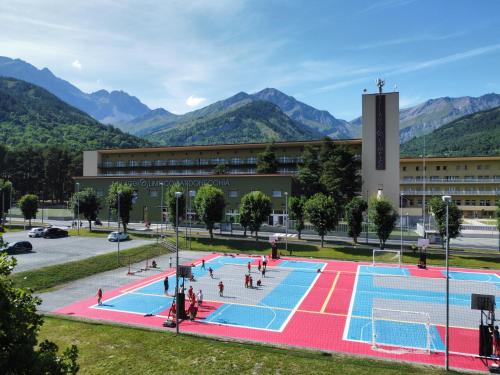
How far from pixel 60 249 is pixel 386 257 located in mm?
42073

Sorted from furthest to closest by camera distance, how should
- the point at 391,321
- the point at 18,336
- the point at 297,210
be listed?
the point at 297,210 → the point at 391,321 → the point at 18,336

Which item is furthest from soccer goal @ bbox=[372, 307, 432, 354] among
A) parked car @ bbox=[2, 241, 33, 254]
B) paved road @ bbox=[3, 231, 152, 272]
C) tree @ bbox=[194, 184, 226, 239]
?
parked car @ bbox=[2, 241, 33, 254]

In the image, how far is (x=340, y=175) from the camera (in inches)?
3044

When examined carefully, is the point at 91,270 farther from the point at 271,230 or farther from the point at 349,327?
the point at 271,230

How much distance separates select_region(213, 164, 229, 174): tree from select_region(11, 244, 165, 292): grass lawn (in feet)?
132

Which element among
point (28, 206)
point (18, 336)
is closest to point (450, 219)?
point (18, 336)

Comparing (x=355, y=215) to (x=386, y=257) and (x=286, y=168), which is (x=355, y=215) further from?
(x=286, y=168)

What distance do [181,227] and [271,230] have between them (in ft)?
56.1

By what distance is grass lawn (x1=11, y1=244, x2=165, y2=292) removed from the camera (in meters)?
34.4

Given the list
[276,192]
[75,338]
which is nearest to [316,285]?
[75,338]

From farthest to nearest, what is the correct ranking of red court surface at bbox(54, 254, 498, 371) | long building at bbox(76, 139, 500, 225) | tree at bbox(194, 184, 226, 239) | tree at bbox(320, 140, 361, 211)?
long building at bbox(76, 139, 500, 225)
tree at bbox(320, 140, 361, 211)
tree at bbox(194, 184, 226, 239)
red court surface at bbox(54, 254, 498, 371)

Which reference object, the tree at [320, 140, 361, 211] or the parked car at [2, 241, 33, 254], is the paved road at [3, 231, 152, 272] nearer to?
the parked car at [2, 241, 33, 254]

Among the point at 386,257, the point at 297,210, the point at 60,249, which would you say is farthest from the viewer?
the point at 297,210

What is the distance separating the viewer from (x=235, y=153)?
94.6 metres
